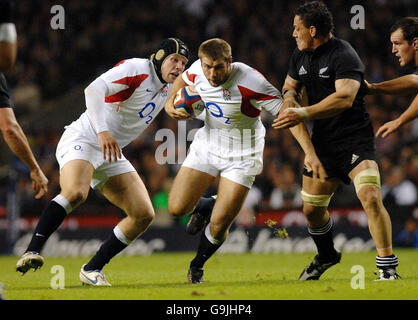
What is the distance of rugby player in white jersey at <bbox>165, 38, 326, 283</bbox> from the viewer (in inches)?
289

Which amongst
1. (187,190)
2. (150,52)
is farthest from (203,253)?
(150,52)

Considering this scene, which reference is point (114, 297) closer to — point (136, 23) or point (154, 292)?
point (154, 292)

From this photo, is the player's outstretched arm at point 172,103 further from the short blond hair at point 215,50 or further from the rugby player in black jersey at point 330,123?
the rugby player in black jersey at point 330,123

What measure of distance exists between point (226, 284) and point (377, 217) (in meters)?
1.50

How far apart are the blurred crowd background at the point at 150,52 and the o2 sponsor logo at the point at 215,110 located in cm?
627

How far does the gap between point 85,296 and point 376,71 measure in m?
12.3

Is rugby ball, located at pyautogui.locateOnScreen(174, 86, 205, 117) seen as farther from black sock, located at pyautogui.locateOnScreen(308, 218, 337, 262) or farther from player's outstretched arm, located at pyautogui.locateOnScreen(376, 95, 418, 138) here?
player's outstretched arm, located at pyautogui.locateOnScreen(376, 95, 418, 138)

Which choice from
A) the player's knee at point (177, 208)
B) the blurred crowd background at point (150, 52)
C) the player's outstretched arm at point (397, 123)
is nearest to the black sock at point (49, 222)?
the player's knee at point (177, 208)

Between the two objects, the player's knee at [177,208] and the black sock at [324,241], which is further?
the player's knee at [177,208]

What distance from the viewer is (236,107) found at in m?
7.47

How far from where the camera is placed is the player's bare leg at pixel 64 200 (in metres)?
6.73

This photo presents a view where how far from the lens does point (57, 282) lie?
25.2 feet
